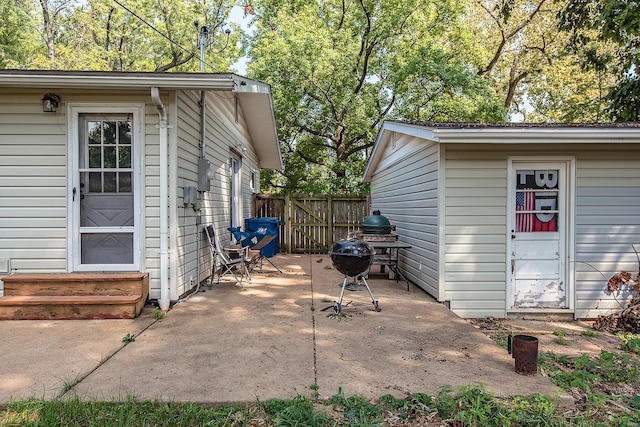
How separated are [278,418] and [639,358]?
373 centimetres

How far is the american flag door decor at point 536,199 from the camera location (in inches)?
221

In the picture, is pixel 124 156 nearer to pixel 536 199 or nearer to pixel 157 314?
pixel 157 314

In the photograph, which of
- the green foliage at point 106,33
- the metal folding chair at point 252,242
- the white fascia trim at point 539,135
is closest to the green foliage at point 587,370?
the white fascia trim at point 539,135

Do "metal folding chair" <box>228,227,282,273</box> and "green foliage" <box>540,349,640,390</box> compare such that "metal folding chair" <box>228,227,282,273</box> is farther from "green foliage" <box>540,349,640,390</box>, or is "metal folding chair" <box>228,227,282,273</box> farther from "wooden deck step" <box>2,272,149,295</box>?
"green foliage" <box>540,349,640,390</box>

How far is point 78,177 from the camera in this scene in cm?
485

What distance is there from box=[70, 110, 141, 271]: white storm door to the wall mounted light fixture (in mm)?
278

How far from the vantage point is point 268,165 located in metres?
14.0

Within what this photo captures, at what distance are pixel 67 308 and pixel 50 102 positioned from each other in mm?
2375

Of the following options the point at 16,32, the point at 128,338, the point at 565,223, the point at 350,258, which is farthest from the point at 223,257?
the point at 16,32

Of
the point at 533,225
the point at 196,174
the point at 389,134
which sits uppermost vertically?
the point at 389,134

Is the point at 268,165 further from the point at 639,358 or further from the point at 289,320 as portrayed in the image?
the point at 639,358

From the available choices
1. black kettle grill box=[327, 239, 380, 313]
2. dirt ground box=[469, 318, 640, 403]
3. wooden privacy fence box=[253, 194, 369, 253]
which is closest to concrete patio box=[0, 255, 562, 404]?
black kettle grill box=[327, 239, 380, 313]

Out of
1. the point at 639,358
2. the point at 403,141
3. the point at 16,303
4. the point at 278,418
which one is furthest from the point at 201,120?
the point at 639,358

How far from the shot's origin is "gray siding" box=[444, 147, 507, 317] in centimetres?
552
